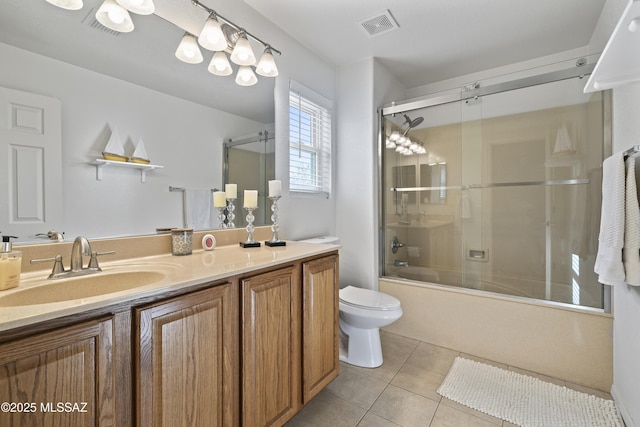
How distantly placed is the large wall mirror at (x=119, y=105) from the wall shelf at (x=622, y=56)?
1739 mm

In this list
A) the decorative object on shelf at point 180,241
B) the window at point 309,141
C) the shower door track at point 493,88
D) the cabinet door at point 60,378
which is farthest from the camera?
the window at point 309,141

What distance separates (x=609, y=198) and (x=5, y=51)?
2.67 m

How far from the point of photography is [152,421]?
2.75ft

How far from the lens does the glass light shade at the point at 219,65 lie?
5.44 ft

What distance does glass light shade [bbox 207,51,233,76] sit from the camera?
166 cm

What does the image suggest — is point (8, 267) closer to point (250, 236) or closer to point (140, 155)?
point (140, 155)

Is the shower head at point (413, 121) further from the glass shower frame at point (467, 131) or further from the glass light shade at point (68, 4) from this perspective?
the glass light shade at point (68, 4)

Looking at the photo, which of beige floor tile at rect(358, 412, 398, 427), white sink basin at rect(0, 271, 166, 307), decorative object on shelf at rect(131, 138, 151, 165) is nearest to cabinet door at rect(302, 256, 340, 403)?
beige floor tile at rect(358, 412, 398, 427)

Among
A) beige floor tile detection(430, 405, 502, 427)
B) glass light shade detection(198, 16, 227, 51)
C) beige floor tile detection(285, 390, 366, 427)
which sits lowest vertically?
beige floor tile detection(430, 405, 502, 427)

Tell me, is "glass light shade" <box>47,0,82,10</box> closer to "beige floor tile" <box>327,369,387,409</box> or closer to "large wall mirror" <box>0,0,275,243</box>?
"large wall mirror" <box>0,0,275,243</box>

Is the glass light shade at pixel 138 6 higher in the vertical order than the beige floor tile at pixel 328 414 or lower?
higher

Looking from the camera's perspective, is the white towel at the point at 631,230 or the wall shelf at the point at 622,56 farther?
the white towel at the point at 631,230

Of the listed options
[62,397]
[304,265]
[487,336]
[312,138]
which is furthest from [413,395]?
[312,138]

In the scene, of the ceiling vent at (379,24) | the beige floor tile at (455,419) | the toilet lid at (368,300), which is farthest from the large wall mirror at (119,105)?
the beige floor tile at (455,419)
